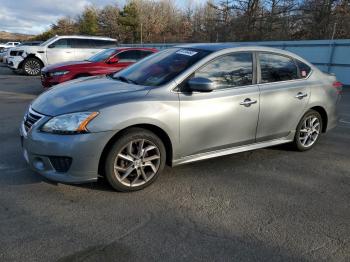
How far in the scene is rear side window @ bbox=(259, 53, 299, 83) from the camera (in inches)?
183

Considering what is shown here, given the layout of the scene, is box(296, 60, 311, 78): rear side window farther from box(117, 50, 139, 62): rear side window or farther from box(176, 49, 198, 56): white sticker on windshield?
box(117, 50, 139, 62): rear side window

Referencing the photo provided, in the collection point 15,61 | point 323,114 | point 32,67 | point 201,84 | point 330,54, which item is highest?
point 201,84

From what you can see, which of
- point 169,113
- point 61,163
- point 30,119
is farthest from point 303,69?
point 30,119

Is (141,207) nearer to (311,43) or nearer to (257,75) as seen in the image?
(257,75)

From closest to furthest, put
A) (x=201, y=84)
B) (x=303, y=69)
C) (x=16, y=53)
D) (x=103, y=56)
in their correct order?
(x=201, y=84) → (x=303, y=69) → (x=103, y=56) → (x=16, y=53)

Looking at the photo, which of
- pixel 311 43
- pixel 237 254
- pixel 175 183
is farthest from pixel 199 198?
pixel 311 43

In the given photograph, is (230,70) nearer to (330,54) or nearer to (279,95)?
(279,95)

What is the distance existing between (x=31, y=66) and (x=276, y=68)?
1453 centimetres

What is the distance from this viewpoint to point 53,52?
632 inches

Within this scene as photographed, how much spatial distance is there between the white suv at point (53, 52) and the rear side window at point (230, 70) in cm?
1310

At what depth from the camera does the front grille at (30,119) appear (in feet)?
12.0

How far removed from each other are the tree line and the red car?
1379 cm

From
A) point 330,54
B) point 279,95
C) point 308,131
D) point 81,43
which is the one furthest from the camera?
point 81,43

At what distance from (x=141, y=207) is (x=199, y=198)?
25.3 inches
